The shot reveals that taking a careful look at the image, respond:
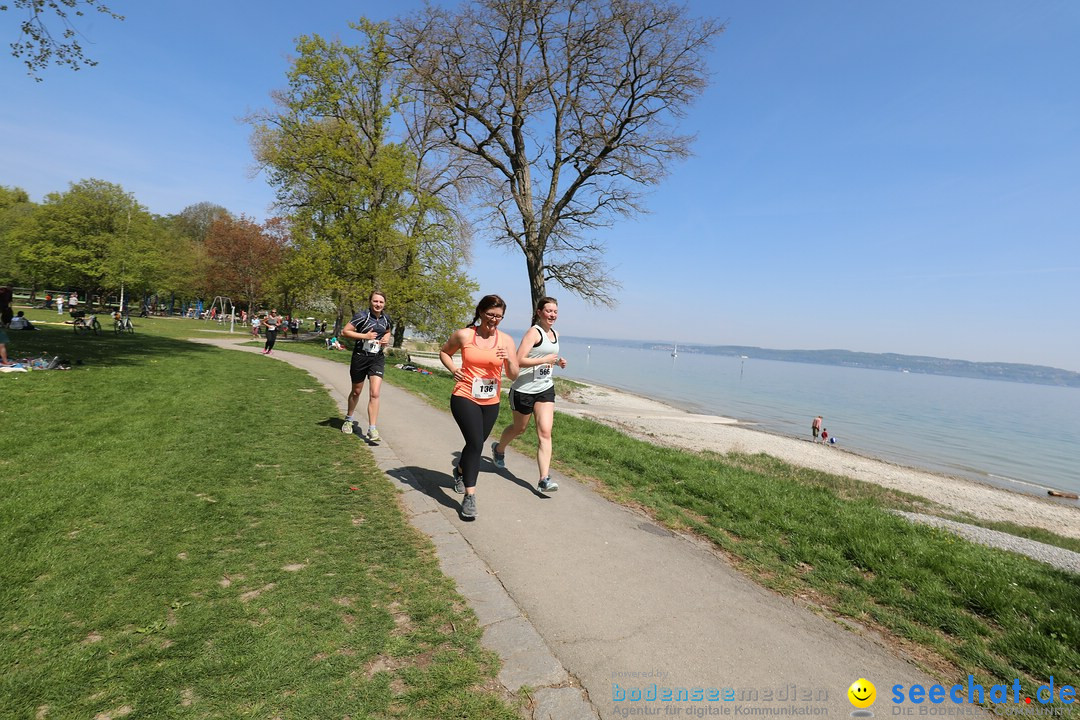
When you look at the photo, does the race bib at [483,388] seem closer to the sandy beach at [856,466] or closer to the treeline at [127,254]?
the sandy beach at [856,466]

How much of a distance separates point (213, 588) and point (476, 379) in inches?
99.3

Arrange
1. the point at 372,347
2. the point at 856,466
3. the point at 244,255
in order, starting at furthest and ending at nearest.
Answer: the point at 244,255, the point at 856,466, the point at 372,347

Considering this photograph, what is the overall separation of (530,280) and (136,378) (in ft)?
43.3

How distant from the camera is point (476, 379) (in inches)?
184

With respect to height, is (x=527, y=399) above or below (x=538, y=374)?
below

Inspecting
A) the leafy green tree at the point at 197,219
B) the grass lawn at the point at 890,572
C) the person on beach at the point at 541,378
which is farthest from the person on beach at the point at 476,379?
the leafy green tree at the point at 197,219

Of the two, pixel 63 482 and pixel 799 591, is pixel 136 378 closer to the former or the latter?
pixel 63 482

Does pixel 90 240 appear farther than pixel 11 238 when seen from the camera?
Yes

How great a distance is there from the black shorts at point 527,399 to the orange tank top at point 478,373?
0.87 meters

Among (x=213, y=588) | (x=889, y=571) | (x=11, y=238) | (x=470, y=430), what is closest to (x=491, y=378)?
(x=470, y=430)

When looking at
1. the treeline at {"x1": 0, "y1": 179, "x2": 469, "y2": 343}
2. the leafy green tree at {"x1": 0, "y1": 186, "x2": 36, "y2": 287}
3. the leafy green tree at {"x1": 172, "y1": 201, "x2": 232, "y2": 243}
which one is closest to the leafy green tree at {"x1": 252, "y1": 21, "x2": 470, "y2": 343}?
the treeline at {"x1": 0, "y1": 179, "x2": 469, "y2": 343}

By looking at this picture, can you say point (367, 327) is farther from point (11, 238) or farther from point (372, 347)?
point (11, 238)

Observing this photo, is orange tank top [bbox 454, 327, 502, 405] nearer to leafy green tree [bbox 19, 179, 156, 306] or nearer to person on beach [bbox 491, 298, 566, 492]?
person on beach [bbox 491, 298, 566, 492]

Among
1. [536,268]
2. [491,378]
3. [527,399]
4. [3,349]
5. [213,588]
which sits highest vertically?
[536,268]
